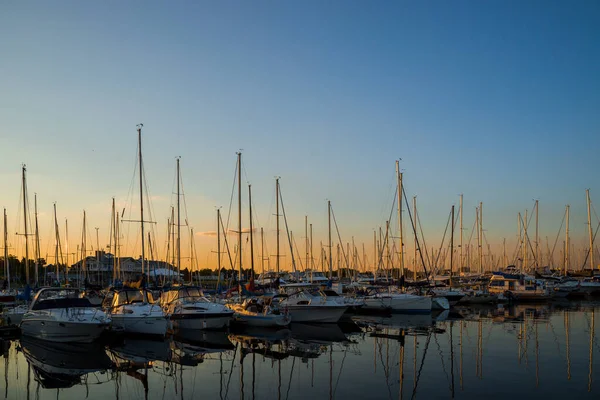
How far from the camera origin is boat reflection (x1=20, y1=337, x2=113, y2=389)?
19859mm

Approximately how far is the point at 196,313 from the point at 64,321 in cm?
815

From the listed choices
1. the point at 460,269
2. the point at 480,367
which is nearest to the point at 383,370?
the point at 480,367

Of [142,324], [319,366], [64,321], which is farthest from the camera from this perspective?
[142,324]

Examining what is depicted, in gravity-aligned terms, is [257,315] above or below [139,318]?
below

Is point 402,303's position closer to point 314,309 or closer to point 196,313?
point 314,309

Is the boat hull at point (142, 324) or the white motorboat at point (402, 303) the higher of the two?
the boat hull at point (142, 324)

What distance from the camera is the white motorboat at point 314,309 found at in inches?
1485

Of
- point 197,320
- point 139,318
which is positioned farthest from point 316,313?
point 139,318

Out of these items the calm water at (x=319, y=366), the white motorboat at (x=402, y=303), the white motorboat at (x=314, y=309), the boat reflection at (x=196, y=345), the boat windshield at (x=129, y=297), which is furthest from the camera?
the white motorboat at (x=402, y=303)

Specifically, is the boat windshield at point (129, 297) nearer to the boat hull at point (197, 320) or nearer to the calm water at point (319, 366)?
the boat hull at point (197, 320)

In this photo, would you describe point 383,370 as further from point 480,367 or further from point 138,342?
point 138,342

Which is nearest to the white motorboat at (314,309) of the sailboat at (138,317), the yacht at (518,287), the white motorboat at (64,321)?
the sailboat at (138,317)

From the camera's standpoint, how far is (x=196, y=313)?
33.1 metres

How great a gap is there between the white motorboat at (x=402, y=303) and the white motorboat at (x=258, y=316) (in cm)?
1366
